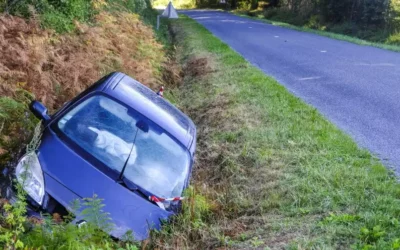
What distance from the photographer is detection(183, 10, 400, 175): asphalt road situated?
781 cm

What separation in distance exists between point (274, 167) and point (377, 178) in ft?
4.31

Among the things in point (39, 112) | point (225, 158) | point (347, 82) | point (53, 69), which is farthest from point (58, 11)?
point (347, 82)

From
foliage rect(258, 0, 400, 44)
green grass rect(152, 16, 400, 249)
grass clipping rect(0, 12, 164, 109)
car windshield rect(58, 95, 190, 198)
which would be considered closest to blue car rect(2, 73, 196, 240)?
car windshield rect(58, 95, 190, 198)

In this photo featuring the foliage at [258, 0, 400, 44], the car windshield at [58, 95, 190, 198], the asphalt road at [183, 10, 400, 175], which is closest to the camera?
the car windshield at [58, 95, 190, 198]

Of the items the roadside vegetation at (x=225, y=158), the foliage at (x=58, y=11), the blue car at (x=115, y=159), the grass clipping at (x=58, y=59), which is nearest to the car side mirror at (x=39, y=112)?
the blue car at (x=115, y=159)

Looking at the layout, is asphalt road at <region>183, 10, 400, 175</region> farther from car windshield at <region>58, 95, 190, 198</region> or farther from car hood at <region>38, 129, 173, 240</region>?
car hood at <region>38, 129, 173, 240</region>

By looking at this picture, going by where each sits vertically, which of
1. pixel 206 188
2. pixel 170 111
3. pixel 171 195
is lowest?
pixel 206 188

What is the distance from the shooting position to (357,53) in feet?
57.2

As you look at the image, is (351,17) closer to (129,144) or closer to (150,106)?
(150,106)

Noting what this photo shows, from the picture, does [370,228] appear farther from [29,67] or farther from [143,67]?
[143,67]

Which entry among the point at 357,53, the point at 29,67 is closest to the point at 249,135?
the point at 29,67

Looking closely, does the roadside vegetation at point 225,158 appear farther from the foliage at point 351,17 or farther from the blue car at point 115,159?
the foliage at point 351,17

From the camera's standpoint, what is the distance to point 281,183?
5.83 m

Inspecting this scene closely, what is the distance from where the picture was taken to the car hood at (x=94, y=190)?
432 centimetres
